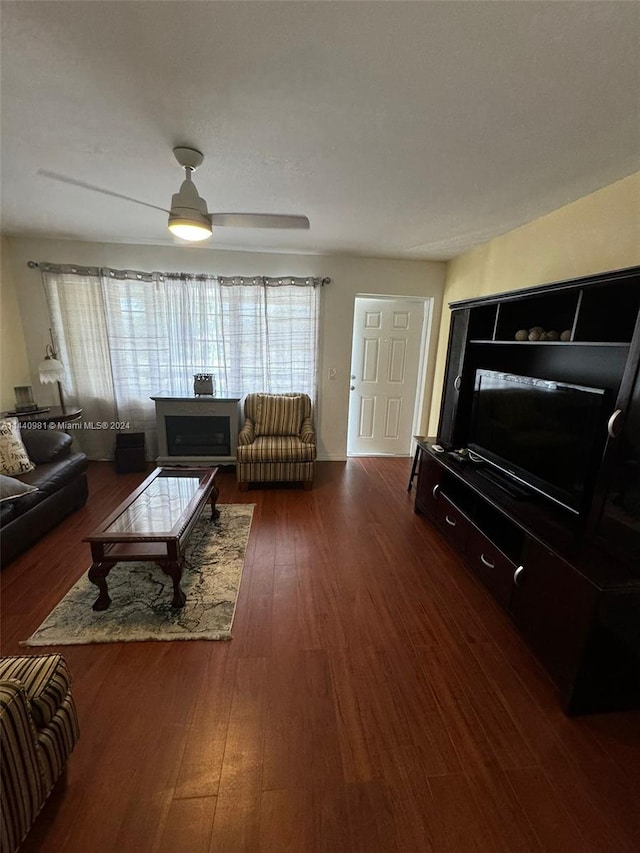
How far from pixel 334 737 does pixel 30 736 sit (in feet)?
3.39

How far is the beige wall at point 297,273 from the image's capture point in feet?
12.2

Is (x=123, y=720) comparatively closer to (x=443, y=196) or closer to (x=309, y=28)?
(x=309, y=28)

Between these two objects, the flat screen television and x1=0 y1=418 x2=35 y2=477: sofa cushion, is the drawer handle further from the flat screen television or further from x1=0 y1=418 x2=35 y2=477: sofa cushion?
x1=0 y1=418 x2=35 y2=477: sofa cushion

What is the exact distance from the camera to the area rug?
5.86ft

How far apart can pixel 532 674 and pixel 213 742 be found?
4.87 feet

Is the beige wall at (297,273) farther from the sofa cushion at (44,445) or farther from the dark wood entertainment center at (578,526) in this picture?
the dark wood entertainment center at (578,526)

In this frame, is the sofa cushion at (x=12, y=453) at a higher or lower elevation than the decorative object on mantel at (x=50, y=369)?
lower

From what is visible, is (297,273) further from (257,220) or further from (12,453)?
(12,453)

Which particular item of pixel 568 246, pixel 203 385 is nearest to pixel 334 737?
pixel 568 246

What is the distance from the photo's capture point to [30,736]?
0.99 meters

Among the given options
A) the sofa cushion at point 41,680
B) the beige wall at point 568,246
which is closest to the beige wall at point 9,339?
the sofa cushion at point 41,680

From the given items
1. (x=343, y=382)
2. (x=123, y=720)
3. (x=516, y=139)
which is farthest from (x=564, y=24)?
(x=343, y=382)

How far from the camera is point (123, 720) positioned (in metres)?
1.41

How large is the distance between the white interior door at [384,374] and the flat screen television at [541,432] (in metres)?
1.79
